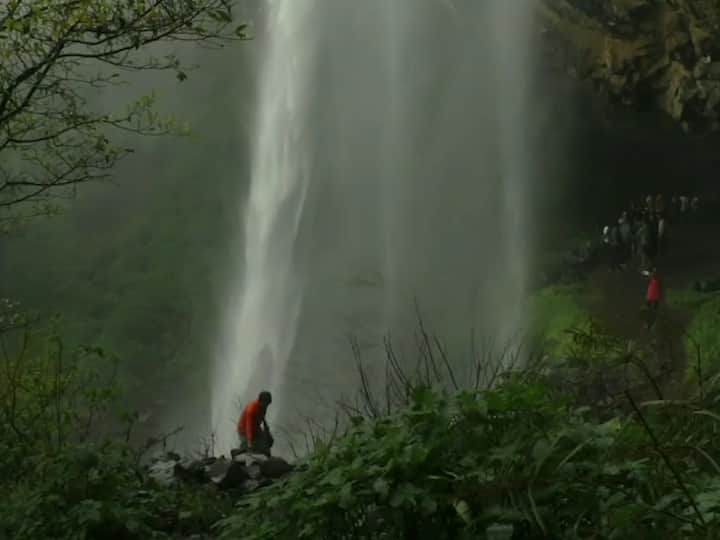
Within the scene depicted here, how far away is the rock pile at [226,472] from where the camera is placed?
266 inches

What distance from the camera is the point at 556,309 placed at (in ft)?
52.2

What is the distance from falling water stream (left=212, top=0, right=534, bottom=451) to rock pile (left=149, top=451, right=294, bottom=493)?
857 cm

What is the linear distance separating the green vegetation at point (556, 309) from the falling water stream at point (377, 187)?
50cm

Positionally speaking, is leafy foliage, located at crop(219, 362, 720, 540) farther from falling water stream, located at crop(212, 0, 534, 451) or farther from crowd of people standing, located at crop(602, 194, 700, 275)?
crowd of people standing, located at crop(602, 194, 700, 275)

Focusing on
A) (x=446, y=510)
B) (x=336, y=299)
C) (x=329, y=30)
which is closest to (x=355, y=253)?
(x=336, y=299)

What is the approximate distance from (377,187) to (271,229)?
2.32 metres

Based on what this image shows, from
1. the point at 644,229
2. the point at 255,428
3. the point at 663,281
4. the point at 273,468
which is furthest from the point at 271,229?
the point at 273,468

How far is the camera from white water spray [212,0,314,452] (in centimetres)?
1675

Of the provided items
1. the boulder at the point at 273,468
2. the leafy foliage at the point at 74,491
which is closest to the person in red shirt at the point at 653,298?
the boulder at the point at 273,468

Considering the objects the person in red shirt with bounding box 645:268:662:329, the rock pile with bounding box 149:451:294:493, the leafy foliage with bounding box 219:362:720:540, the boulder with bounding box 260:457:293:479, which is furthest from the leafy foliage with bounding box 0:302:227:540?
the person in red shirt with bounding box 645:268:662:329

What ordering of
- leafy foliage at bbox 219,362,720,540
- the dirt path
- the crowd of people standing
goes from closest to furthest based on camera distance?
leafy foliage at bbox 219,362,720,540 < the dirt path < the crowd of people standing

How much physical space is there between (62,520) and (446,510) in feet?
7.56

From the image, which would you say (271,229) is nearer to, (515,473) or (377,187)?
(377,187)

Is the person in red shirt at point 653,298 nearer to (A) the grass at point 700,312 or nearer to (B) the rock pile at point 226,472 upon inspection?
(A) the grass at point 700,312
